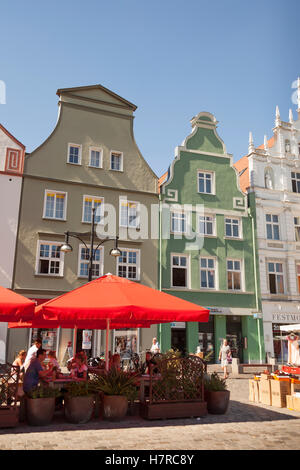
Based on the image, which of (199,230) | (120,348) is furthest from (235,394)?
(199,230)

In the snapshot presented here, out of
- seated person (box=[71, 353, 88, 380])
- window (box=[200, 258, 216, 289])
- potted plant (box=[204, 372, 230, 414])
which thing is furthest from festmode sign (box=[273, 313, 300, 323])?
seated person (box=[71, 353, 88, 380])

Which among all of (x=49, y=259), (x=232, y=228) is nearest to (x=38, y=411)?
(x=49, y=259)

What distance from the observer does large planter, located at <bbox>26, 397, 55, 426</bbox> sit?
8.02m

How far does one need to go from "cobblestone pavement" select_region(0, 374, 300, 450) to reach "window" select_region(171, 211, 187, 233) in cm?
1676

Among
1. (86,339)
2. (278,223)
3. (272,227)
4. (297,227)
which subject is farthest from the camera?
(297,227)

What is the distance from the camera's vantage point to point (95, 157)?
2495 centimetres

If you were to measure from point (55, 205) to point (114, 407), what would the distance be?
644 inches

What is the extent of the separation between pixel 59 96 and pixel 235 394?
64.0ft

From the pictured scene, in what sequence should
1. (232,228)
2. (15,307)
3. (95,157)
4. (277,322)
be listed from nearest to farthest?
(15,307), (95,157), (277,322), (232,228)

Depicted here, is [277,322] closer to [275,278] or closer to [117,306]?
[275,278]

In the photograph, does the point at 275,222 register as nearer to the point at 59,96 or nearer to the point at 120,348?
the point at 120,348

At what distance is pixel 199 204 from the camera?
26.6 metres

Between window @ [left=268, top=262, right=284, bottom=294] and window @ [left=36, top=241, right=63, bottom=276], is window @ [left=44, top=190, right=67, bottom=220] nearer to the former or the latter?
window @ [left=36, top=241, right=63, bottom=276]

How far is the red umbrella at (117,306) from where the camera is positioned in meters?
8.23
